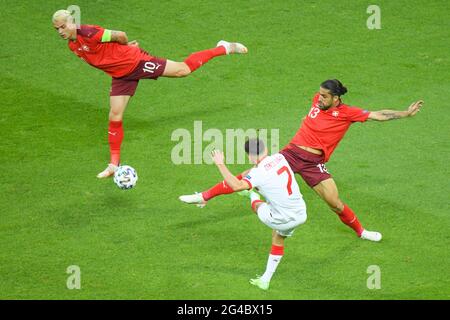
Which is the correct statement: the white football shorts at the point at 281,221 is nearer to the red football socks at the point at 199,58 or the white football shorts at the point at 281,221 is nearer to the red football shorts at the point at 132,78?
the red football shorts at the point at 132,78

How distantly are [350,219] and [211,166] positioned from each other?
2.72 meters

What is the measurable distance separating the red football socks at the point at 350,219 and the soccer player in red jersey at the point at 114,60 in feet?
10.6

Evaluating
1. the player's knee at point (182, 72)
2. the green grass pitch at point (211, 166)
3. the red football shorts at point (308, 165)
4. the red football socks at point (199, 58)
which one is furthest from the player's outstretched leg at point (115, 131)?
the red football shorts at point (308, 165)

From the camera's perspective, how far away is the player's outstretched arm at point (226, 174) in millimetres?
9820

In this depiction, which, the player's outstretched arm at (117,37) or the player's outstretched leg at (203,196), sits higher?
the player's outstretched arm at (117,37)

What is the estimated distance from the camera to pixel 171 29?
17.4 meters

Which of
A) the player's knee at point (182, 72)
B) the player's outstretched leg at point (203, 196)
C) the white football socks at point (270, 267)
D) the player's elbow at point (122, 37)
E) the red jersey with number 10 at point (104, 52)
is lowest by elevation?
the white football socks at point (270, 267)

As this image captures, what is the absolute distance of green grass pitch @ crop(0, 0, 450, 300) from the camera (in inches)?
423

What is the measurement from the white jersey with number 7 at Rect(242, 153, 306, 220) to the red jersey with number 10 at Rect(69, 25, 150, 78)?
3.24m

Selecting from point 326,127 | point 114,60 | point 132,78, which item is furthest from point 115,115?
point 326,127

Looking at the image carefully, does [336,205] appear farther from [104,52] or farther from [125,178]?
[104,52]

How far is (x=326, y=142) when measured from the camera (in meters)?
11.3

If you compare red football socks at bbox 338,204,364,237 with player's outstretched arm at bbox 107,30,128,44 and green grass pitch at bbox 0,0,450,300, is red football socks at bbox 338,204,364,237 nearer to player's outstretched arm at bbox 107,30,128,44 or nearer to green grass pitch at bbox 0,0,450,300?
green grass pitch at bbox 0,0,450,300

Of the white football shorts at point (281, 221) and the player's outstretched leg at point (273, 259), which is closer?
the white football shorts at point (281, 221)
